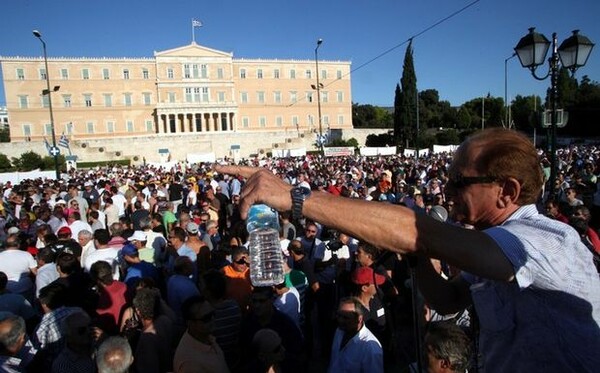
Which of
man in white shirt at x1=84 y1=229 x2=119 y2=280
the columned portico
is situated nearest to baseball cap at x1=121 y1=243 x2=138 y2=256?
man in white shirt at x1=84 y1=229 x2=119 y2=280

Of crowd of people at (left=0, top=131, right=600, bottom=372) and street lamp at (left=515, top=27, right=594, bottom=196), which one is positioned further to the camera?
street lamp at (left=515, top=27, right=594, bottom=196)

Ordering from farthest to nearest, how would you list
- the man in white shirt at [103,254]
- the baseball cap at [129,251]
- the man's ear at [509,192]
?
1. the man in white shirt at [103,254]
2. the baseball cap at [129,251]
3. the man's ear at [509,192]

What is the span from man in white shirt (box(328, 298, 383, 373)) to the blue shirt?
192cm

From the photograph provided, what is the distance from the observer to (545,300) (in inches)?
44.7

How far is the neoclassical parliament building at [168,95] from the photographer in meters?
60.2

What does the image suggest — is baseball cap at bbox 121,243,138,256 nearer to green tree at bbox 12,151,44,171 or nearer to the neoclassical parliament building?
green tree at bbox 12,151,44,171

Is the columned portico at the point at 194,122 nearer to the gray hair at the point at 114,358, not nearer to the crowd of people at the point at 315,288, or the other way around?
the crowd of people at the point at 315,288

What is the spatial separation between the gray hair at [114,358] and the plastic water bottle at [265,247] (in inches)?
47.4

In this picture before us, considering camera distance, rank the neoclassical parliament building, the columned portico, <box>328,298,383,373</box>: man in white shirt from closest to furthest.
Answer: <box>328,298,383,373</box>: man in white shirt → the neoclassical parliament building → the columned portico

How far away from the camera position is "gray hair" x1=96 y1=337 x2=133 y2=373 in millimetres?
2693

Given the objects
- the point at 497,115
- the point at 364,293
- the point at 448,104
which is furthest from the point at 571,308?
the point at 448,104

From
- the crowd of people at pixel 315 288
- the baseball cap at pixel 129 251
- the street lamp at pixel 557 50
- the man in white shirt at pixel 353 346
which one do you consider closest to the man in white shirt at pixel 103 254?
the crowd of people at pixel 315 288

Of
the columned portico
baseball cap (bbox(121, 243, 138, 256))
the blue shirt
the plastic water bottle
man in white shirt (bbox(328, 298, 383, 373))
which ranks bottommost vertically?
man in white shirt (bbox(328, 298, 383, 373))

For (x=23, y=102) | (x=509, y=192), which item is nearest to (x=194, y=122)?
(x=23, y=102)
